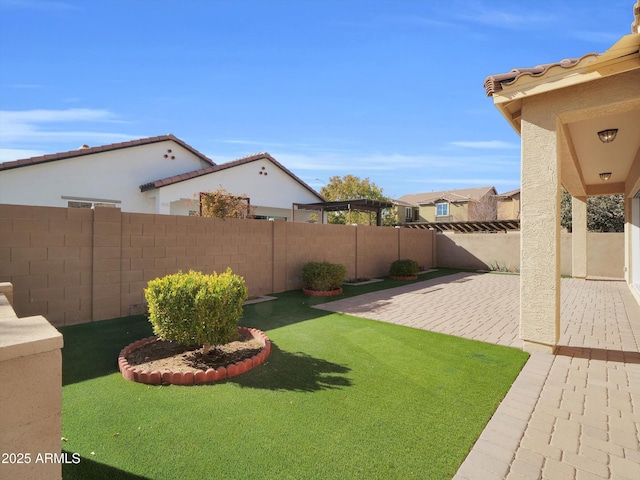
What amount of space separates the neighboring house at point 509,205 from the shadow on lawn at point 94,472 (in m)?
40.7

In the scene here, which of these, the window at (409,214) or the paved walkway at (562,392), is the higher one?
the window at (409,214)

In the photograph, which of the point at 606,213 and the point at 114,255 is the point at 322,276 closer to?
the point at 114,255

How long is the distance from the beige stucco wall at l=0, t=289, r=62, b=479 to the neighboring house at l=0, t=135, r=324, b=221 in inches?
467

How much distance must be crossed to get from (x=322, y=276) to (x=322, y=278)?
62 millimetres

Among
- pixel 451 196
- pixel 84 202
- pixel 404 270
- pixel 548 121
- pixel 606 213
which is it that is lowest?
pixel 404 270

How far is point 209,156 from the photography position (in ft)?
60.3

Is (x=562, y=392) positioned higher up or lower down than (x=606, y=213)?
lower down

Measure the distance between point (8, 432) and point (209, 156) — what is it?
18.2 metres

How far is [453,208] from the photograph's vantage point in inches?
1558

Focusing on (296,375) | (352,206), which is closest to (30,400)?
(296,375)

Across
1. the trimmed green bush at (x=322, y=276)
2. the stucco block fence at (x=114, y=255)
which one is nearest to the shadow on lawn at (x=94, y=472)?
the stucco block fence at (x=114, y=255)

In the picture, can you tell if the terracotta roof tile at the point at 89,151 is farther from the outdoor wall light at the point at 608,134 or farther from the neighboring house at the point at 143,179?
the outdoor wall light at the point at 608,134

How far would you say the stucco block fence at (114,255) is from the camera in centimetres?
575

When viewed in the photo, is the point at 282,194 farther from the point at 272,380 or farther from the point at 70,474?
the point at 70,474
